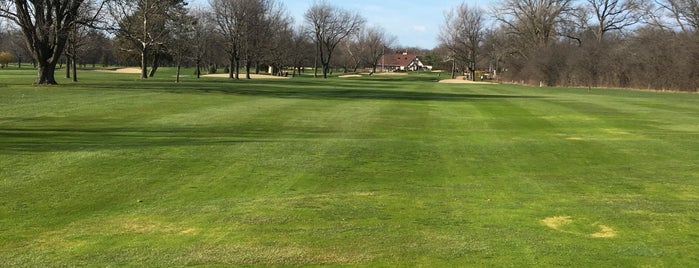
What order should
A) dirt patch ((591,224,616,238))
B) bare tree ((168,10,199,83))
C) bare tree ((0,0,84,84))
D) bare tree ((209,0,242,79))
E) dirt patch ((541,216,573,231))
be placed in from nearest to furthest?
dirt patch ((591,224,616,238)) → dirt patch ((541,216,573,231)) → bare tree ((0,0,84,84)) → bare tree ((168,10,199,83)) → bare tree ((209,0,242,79))

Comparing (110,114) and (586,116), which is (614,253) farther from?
(586,116)

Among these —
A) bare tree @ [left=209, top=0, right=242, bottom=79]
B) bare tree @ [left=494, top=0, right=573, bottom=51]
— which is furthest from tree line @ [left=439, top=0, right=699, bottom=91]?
bare tree @ [left=209, top=0, right=242, bottom=79]

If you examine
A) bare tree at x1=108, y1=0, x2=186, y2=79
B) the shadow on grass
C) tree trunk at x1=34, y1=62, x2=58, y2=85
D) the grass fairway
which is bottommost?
the grass fairway

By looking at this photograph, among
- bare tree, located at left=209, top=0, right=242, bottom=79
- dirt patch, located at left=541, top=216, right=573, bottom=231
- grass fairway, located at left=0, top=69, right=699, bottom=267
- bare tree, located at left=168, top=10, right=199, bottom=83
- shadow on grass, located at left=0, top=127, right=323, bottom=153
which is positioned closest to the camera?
grass fairway, located at left=0, top=69, right=699, bottom=267

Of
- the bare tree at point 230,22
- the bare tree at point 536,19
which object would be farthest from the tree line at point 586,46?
the bare tree at point 230,22

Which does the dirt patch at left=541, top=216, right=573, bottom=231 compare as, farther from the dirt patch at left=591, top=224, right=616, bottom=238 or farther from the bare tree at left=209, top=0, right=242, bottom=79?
the bare tree at left=209, top=0, right=242, bottom=79

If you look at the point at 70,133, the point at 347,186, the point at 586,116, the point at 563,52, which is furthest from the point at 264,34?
the point at 347,186

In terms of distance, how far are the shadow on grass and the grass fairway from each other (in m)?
0.06

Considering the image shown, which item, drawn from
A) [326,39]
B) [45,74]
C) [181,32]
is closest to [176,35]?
[181,32]

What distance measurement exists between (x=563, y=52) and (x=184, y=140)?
211 feet

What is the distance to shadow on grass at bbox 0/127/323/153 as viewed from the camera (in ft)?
39.2

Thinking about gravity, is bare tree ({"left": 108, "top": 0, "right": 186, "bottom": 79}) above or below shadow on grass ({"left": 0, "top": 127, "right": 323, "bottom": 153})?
above

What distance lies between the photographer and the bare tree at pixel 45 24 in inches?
1401

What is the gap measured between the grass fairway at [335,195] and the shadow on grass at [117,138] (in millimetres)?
59
